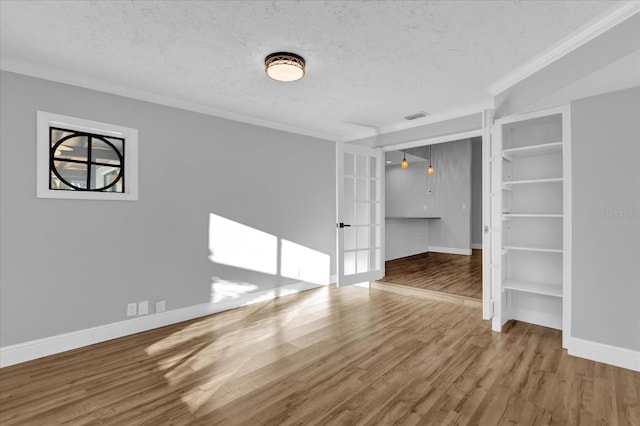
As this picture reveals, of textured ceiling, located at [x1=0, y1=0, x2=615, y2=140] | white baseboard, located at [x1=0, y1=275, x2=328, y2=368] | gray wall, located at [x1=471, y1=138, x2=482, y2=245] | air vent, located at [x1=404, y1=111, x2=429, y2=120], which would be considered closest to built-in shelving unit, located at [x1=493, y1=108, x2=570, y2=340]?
textured ceiling, located at [x1=0, y1=0, x2=615, y2=140]

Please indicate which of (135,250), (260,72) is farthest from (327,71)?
(135,250)

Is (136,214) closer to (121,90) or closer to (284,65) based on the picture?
(121,90)

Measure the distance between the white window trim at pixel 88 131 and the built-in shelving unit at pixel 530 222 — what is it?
3.76 metres

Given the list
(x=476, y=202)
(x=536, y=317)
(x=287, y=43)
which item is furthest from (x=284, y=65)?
(x=476, y=202)

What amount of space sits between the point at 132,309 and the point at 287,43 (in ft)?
9.69

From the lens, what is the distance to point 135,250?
126 inches

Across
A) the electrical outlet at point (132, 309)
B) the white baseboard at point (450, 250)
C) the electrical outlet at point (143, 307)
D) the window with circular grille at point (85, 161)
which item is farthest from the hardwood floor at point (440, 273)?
the window with circular grille at point (85, 161)

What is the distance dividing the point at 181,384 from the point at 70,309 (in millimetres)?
1456

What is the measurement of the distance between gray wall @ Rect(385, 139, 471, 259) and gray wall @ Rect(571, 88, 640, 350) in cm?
450

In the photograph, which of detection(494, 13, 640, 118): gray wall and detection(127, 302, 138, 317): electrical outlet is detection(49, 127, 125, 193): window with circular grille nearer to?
detection(127, 302, 138, 317): electrical outlet

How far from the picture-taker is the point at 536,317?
3377 millimetres

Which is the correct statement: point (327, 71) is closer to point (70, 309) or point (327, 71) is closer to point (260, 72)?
point (260, 72)

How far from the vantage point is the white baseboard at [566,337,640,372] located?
2.44 metres

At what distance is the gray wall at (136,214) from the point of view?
262 cm
